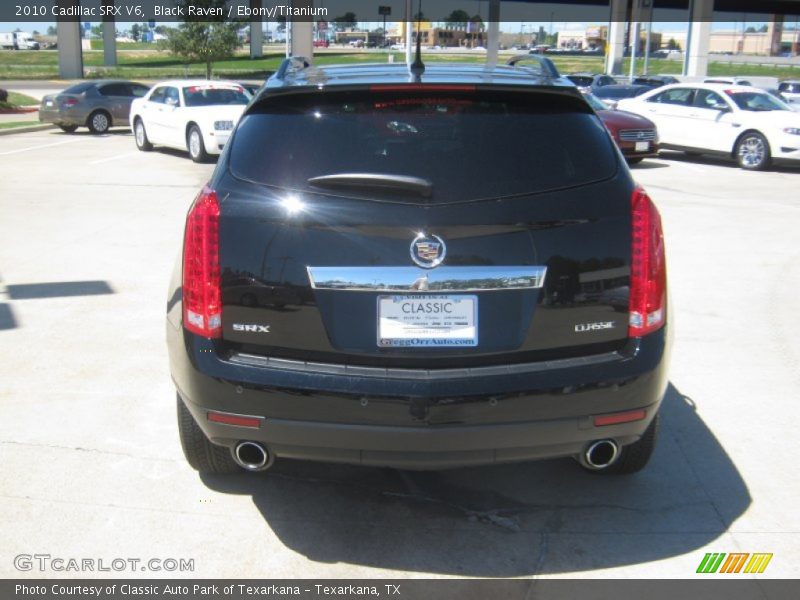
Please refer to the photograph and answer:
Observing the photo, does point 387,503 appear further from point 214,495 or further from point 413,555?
point 214,495

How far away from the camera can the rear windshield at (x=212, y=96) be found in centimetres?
1809

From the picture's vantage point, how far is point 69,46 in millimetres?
50375

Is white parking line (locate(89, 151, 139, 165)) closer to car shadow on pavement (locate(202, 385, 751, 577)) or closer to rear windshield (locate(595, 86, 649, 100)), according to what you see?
rear windshield (locate(595, 86, 649, 100))

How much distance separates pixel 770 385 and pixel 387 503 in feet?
9.29

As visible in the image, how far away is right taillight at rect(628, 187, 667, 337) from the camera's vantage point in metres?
3.40

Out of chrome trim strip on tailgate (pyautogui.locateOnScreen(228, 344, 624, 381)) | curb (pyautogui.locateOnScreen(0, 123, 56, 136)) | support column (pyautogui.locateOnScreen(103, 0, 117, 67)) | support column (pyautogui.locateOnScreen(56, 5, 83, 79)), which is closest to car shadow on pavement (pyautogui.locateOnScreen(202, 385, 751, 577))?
chrome trim strip on tailgate (pyautogui.locateOnScreen(228, 344, 624, 381))

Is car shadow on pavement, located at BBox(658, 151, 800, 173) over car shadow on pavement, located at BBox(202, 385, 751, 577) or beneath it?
beneath

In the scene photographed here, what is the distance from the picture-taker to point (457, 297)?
3.23 meters

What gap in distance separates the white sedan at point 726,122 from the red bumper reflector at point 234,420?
16.0 metres

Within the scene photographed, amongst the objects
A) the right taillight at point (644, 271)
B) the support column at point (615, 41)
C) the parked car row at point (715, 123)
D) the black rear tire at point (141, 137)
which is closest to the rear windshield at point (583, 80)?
the parked car row at point (715, 123)

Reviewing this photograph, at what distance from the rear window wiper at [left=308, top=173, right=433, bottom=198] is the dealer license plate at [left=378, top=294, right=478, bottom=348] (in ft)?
1.30

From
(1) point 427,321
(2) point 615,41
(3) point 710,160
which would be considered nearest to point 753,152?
(3) point 710,160

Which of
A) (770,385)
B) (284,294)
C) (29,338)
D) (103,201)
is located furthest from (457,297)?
(103,201)
